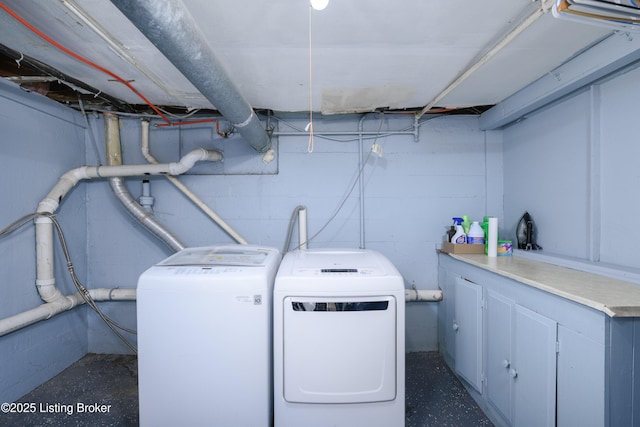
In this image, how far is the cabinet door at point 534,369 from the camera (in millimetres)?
1216

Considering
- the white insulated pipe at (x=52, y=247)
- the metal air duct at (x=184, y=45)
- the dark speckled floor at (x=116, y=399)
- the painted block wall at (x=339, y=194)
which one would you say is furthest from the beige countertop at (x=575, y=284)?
the white insulated pipe at (x=52, y=247)

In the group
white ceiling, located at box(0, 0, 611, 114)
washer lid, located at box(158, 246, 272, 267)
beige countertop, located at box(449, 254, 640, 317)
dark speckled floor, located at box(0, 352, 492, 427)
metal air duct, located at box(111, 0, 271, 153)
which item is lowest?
dark speckled floor, located at box(0, 352, 492, 427)

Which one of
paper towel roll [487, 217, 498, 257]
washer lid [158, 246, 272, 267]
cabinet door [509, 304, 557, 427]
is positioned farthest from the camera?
paper towel roll [487, 217, 498, 257]

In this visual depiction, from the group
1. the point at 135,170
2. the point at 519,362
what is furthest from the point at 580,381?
the point at 135,170

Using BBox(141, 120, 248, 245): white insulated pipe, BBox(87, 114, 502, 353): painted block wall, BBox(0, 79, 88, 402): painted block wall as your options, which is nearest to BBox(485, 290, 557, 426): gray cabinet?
BBox(87, 114, 502, 353): painted block wall

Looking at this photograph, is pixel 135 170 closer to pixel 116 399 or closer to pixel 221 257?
pixel 221 257

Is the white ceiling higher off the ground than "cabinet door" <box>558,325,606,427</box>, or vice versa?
the white ceiling

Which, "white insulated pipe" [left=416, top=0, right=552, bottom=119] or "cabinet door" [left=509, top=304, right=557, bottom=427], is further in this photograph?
"cabinet door" [left=509, top=304, right=557, bottom=427]

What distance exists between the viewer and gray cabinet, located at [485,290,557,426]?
1.23 m

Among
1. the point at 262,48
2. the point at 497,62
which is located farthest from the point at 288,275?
the point at 497,62

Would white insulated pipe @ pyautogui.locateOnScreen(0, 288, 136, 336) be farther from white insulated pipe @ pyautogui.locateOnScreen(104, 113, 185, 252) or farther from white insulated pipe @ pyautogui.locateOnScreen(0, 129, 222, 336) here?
white insulated pipe @ pyautogui.locateOnScreen(104, 113, 185, 252)

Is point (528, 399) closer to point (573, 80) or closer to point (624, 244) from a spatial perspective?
point (624, 244)

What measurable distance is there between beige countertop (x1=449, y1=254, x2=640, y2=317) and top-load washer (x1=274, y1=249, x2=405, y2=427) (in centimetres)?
65

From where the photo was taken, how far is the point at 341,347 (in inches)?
51.9
